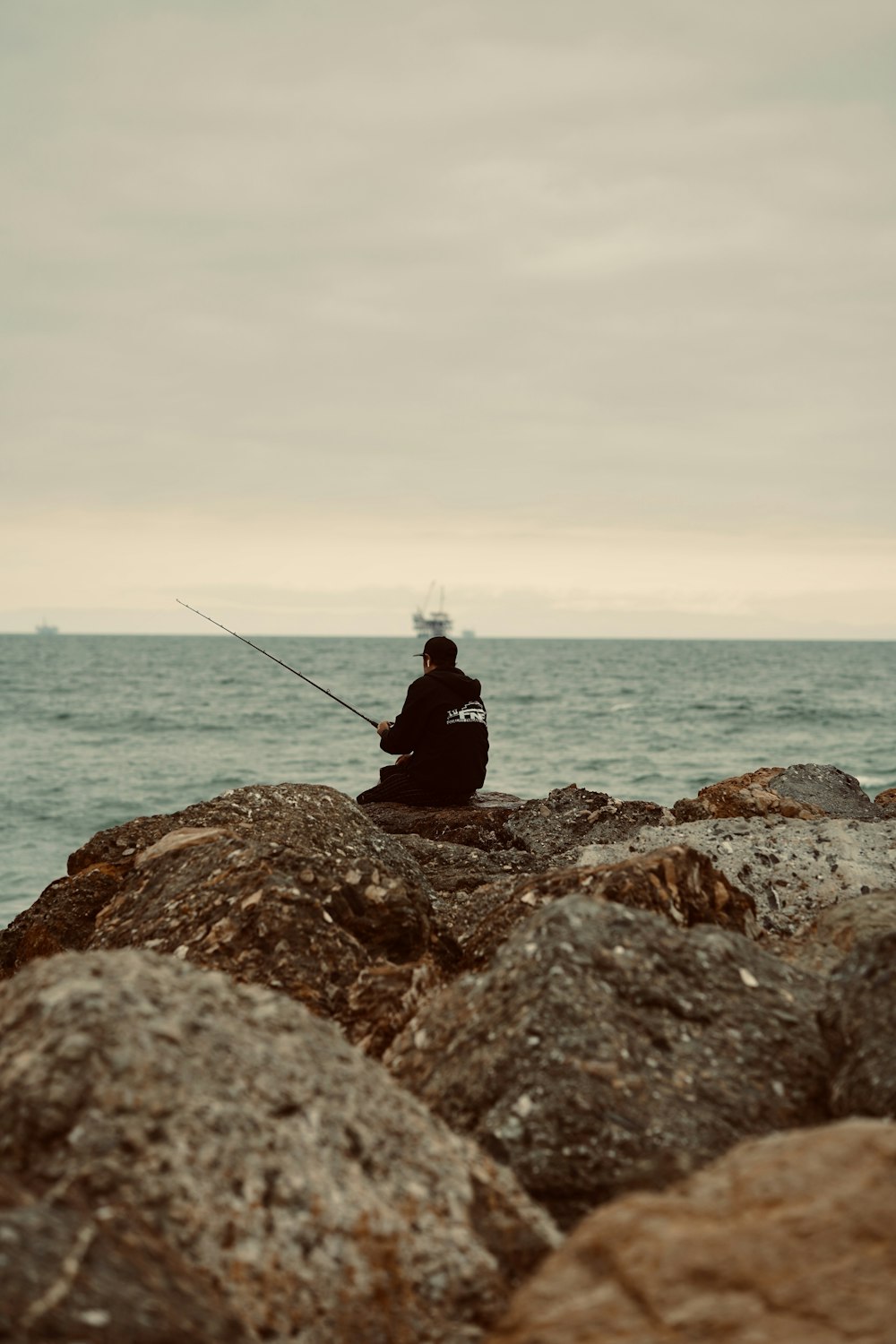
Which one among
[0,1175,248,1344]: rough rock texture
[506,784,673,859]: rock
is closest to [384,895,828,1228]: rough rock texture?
[0,1175,248,1344]: rough rock texture

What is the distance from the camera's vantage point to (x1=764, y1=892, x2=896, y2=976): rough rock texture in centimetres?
399

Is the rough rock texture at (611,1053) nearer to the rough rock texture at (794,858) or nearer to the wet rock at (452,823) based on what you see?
the rough rock texture at (794,858)

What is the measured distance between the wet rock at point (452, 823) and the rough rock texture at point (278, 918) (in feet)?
10.4

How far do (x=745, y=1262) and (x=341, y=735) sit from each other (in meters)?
33.1

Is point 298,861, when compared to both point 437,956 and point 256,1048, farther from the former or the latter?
point 256,1048

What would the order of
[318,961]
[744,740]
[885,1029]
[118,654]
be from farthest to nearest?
[118,654], [744,740], [318,961], [885,1029]

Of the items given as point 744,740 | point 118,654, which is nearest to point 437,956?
point 744,740

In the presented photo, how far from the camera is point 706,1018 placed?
3.16 metres

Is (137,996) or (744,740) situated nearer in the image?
(137,996)

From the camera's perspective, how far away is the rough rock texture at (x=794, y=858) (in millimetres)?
4891

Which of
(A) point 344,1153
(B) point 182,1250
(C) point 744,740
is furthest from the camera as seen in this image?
(C) point 744,740

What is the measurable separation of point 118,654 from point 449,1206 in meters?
95.4

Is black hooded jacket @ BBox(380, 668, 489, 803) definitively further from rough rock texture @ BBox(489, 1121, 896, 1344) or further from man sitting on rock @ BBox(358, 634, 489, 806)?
rough rock texture @ BBox(489, 1121, 896, 1344)

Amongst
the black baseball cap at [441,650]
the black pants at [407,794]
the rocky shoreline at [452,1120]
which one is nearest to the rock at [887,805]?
the black pants at [407,794]
